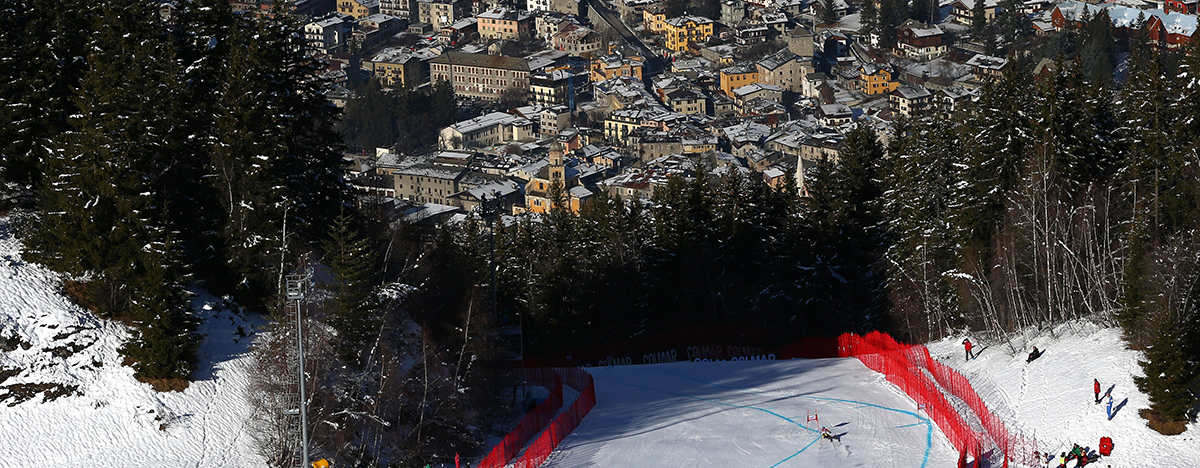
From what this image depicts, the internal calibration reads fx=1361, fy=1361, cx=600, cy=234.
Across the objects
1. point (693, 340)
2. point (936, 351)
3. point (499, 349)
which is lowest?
point (693, 340)

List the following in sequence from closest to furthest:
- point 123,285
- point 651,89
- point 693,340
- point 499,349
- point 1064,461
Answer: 1. point 1064,461
2. point 123,285
3. point 499,349
4. point 693,340
5. point 651,89

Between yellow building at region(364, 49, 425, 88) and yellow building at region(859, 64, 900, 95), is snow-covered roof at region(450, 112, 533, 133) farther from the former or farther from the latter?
yellow building at region(859, 64, 900, 95)

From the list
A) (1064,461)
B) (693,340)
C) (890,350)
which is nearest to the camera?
(1064,461)

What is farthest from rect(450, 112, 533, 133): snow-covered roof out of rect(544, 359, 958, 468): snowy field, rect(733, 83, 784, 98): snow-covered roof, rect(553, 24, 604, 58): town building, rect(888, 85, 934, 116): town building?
rect(544, 359, 958, 468): snowy field

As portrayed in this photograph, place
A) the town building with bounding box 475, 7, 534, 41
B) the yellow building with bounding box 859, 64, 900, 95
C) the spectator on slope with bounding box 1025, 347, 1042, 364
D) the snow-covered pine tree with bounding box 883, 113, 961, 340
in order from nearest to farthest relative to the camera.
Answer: the spectator on slope with bounding box 1025, 347, 1042, 364
the snow-covered pine tree with bounding box 883, 113, 961, 340
the yellow building with bounding box 859, 64, 900, 95
the town building with bounding box 475, 7, 534, 41

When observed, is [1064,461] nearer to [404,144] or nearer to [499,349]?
[499,349]

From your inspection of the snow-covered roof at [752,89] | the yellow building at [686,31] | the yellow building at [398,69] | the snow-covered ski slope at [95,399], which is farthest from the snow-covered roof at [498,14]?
the snow-covered ski slope at [95,399]

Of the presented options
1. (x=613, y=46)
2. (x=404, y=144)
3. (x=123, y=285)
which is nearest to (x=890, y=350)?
(x=123, y=285)

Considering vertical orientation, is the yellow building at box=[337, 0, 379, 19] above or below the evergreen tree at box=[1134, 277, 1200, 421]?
below
